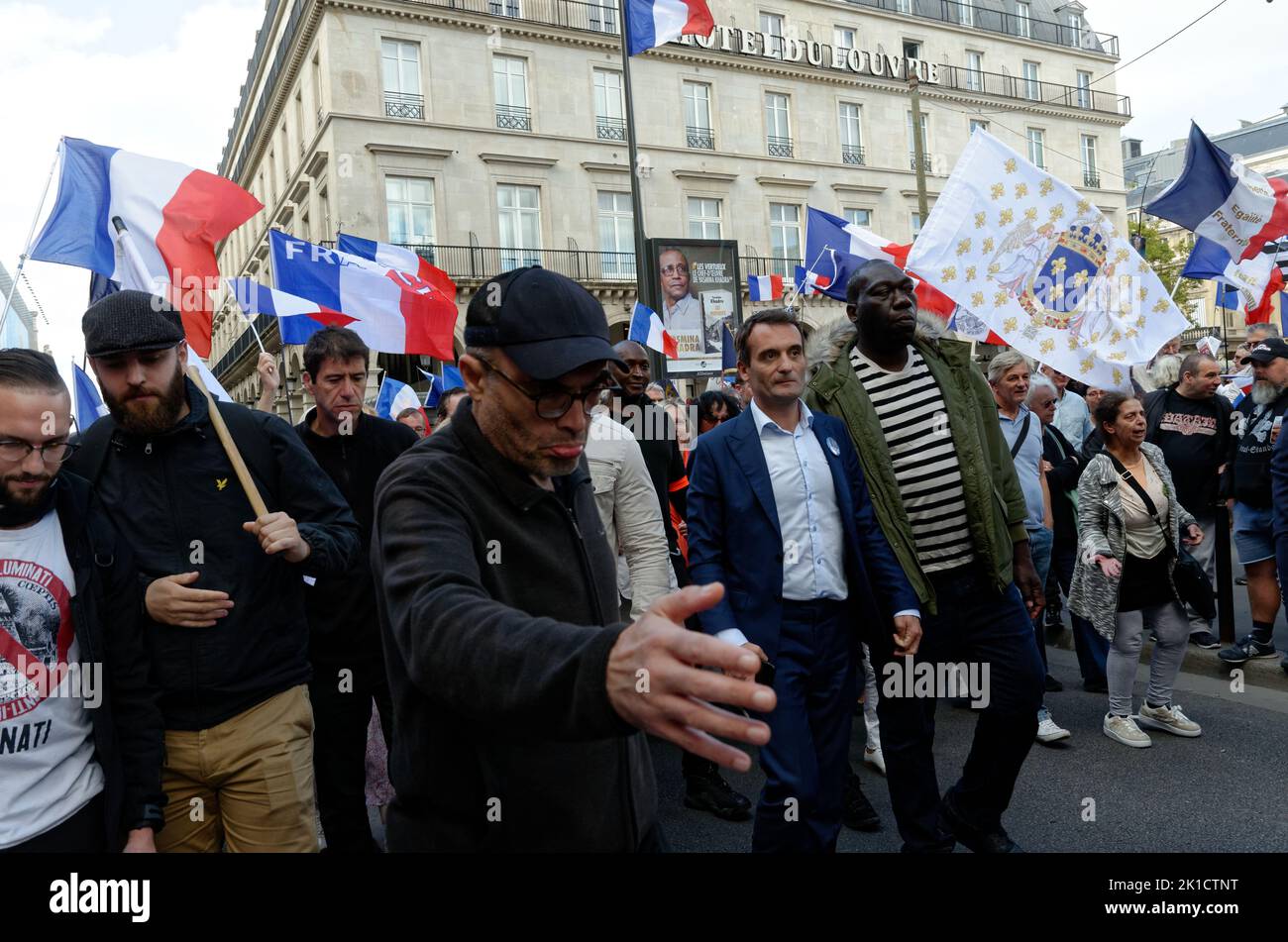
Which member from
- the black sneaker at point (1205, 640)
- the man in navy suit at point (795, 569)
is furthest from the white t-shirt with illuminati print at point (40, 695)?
the black sneaker at point (1205, 640)

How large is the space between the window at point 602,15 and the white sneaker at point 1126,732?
27.6 meters

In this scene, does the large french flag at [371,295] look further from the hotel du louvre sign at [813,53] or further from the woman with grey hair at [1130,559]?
the hotel du louvre sign at [813,53]

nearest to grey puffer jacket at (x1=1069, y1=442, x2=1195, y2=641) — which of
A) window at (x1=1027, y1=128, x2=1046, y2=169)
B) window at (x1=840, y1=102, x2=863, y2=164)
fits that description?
window at (x1=840, y1=102, x2=863, y2=164)

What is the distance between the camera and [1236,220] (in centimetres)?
824

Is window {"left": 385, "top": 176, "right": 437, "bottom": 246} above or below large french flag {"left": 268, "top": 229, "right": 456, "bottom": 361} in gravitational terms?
above

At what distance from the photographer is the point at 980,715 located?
3490 mm

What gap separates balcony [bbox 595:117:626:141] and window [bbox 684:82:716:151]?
7.58ft

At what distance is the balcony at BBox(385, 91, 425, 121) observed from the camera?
25.0 m

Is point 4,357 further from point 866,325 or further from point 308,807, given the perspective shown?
point 866,325

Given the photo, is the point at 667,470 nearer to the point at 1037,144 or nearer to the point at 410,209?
the point at 410,209

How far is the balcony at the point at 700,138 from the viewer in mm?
29188

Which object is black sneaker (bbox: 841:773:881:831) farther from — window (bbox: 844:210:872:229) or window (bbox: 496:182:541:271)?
window (bbox: 844:210:872:229)
